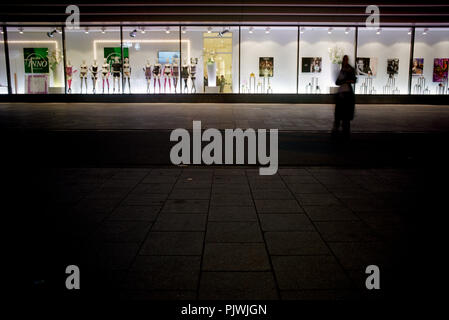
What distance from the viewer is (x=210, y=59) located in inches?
769

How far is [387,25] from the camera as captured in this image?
63.7 feet

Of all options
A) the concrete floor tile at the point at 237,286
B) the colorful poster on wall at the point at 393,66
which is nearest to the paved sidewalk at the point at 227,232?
the concrete floor tile at the point at 237,286

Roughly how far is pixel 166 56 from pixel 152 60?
0.68 m

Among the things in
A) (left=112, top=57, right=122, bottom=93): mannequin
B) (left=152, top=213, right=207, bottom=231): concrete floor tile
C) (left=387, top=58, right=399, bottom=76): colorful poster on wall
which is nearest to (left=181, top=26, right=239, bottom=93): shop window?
(left=112, top=57, right=122, bottom=93): mannequin

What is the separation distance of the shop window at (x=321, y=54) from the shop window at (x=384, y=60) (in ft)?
2.16

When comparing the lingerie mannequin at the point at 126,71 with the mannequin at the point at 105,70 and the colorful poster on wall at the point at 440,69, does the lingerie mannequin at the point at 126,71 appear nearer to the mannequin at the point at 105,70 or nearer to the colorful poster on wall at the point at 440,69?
the mannequin at the point at 105,70

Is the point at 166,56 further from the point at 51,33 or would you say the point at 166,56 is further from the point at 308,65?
the point at 308,65

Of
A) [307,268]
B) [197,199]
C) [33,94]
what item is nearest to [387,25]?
[33,94]

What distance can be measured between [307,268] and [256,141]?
558cm

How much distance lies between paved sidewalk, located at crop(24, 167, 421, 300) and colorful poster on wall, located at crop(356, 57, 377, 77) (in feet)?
50.6

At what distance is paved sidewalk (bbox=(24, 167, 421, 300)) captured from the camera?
2.70 m

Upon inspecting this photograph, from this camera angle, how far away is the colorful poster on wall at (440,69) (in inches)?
778

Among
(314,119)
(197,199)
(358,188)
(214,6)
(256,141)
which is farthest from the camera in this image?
(214,6)

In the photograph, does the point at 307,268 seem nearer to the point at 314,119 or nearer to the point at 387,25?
the point at 314,119
